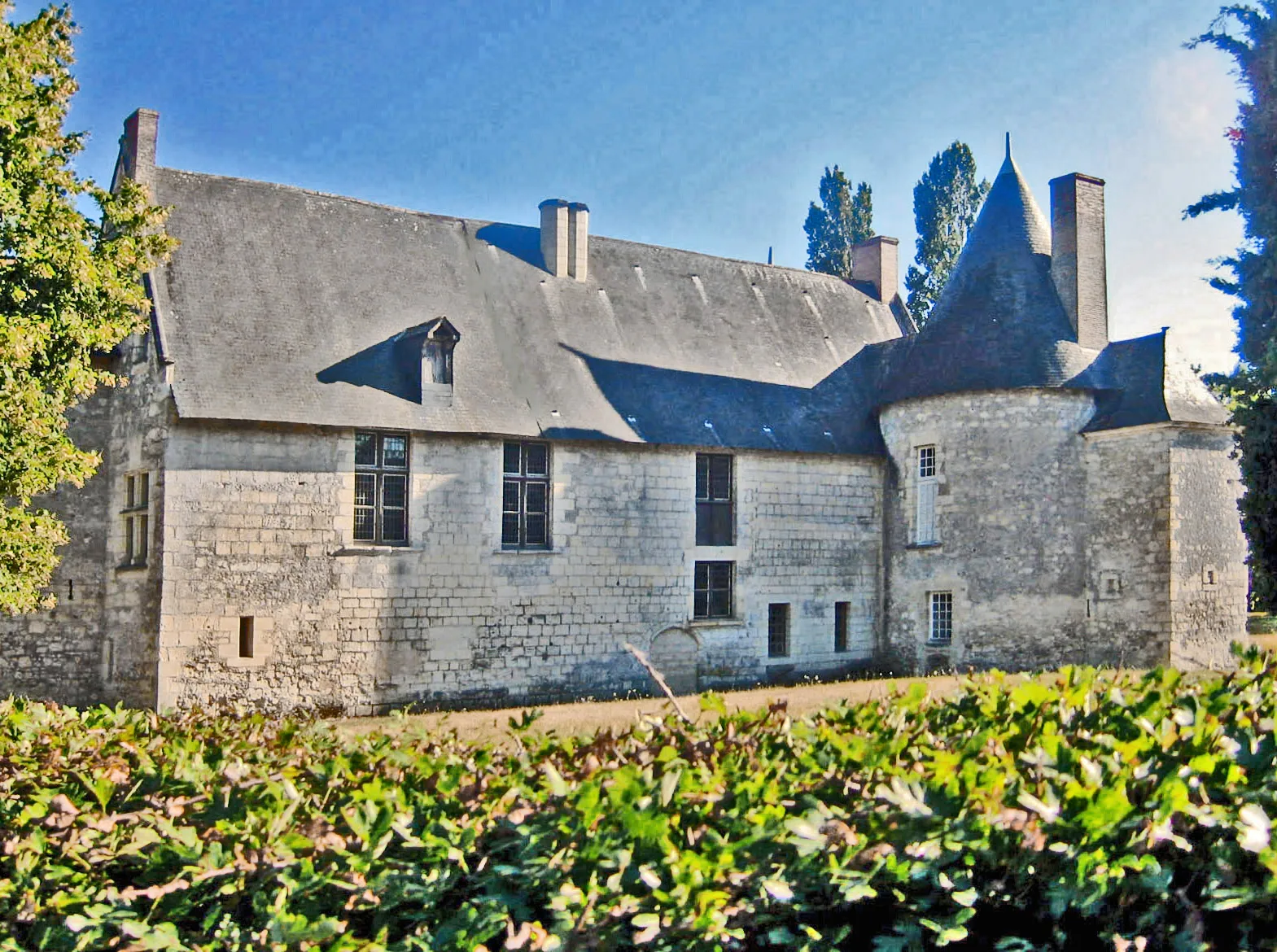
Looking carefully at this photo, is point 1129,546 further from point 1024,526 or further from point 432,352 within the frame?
point 432,352

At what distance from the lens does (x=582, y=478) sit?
58.0 feet

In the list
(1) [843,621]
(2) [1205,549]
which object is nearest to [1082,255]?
(2) [1205,549]

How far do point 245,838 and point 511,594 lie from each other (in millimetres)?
13222

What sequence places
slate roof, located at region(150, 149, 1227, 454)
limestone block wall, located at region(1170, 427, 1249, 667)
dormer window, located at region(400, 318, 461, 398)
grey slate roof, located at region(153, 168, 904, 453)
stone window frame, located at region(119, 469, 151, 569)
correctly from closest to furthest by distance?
stone window frame, located at region(119, 469, 151, 569), grey slate roof, located at region(153, 168, 904, 453), slate roof, located at region(150, 149, 1227, 454), dormer window, located at region(400, 318, 461, 398), limestone block wall, located at region(1170, 427, 1249, 667)

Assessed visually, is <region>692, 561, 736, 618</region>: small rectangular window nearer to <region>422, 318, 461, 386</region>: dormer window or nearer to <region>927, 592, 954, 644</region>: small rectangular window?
<region>927, 592, 954, 644</region>: small rectangular window

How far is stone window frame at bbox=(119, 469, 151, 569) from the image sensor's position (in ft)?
51.1

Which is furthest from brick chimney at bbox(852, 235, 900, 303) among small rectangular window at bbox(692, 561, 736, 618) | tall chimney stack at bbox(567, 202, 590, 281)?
small rectangular window at bbox(692, 561, 736, 618)

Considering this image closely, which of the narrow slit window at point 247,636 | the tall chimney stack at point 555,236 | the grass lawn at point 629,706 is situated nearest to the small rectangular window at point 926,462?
the grass lawn at point 629,706

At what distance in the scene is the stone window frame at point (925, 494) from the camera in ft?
65.0

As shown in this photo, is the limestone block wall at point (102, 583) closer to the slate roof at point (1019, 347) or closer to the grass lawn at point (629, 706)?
the grass lawn at point (629, 706)

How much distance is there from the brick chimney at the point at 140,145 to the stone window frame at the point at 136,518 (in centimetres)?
443

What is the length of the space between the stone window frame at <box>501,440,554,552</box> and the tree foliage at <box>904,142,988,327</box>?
22.1 meters

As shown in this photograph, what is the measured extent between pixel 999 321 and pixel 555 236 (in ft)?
25.6

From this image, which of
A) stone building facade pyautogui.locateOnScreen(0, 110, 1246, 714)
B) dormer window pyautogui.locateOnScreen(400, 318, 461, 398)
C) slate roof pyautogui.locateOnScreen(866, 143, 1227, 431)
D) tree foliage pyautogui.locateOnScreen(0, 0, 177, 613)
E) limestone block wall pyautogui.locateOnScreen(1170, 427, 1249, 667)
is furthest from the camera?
slate roof pyautogui.locateOnScreen(866, 143, 1227, 431)
